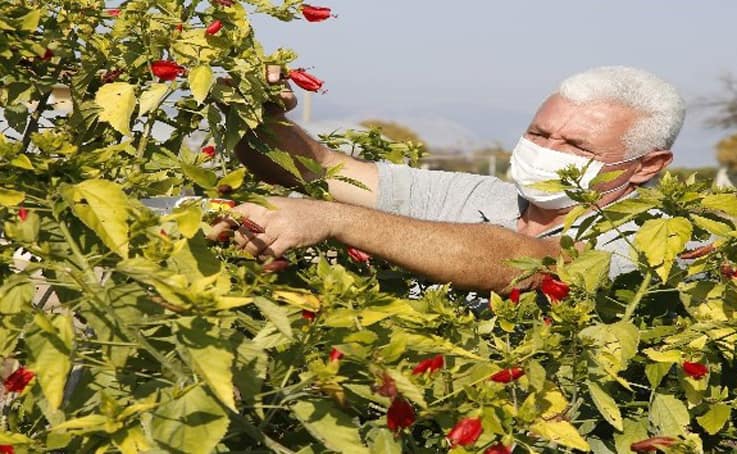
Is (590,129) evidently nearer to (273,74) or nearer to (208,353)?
(273,74)

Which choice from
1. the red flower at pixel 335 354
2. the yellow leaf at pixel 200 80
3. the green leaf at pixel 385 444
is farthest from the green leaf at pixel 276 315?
the yellow leaf at pixel 200 80

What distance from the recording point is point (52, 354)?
1.67 m

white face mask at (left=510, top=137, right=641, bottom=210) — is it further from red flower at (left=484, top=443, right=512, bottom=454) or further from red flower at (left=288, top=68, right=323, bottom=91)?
red flower at (left=484, top=443, right=512, bottom=454)

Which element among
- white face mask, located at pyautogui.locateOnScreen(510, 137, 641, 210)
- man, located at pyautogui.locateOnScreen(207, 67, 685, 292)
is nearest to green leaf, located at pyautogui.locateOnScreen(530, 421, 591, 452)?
man, located at pyautogui.locateOnScreen(207, 67, 685, 292)

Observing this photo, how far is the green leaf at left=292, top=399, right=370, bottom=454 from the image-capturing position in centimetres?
188

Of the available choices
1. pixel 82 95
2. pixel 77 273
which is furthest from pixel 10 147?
pixel 82 95

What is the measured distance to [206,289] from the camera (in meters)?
1.68

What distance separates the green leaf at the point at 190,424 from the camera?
1.70 metres

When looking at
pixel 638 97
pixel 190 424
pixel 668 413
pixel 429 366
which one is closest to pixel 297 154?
pixel 638 97

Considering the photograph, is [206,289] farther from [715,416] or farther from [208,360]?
[715,416]

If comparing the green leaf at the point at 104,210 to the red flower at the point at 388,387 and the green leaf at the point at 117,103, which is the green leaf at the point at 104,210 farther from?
the green leaf at the point at 117,103

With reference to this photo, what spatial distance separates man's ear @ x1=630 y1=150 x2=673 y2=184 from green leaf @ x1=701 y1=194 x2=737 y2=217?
5.43 feet

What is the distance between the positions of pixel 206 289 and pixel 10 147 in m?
0.43

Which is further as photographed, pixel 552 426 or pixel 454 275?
pixel 454 275
